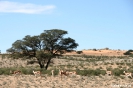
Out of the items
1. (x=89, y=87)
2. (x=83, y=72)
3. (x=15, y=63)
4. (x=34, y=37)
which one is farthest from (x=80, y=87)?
(x=15, y=63)

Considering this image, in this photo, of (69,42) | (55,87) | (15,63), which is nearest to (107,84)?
(55,87)

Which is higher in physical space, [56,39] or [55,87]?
[56,39]

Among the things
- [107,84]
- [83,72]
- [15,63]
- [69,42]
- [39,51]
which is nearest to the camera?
[107,84]

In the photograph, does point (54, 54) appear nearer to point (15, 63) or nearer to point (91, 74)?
point (91, 74)

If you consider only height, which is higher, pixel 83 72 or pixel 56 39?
pixel 56 39

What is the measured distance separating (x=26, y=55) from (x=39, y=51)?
3.53 meters

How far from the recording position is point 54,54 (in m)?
53.1

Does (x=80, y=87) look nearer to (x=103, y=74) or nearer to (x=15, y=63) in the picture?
(x=103, y=74)

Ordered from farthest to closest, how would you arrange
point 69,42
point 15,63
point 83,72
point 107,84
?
1. point 15,63
2. point 69,42
3. point 83,72
4. point 107,84

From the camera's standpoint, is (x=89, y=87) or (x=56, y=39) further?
(x=56, y=39)

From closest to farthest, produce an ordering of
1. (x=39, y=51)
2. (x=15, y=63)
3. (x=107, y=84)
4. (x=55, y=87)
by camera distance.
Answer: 1. (x=55, y=87)
2. (x=107, y=84)
3. (x=39, y=51)
4. (x=15, y=63)

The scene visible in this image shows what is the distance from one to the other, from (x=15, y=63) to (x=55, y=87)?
52745 mm

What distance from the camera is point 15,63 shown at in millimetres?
76500

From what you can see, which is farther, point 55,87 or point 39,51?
point 39,51
